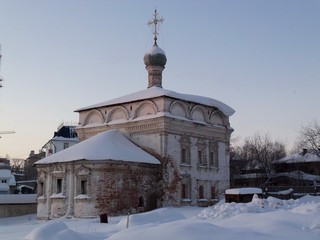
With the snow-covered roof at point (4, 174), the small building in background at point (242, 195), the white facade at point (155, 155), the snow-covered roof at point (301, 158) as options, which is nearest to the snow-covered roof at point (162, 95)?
the white facade at point (155, 155)

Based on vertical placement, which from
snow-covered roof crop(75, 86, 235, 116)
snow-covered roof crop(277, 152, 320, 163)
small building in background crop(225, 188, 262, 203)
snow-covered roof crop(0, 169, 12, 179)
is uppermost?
snow-covered roof crop(75, 86, 235, 116)

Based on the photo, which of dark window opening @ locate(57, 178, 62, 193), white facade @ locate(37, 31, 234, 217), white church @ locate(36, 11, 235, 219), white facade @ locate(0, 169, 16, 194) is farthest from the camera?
white facade @ locate(0, 169, 16, 194)

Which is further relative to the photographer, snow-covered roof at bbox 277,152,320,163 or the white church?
snow-covered roof at bbox 277,152,320,163

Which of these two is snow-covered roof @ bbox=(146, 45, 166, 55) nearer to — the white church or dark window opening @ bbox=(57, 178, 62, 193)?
the white church

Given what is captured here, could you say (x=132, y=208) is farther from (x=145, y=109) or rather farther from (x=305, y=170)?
(x=305, y=170)

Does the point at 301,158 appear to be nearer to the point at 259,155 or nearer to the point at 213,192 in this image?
the point at 259,155

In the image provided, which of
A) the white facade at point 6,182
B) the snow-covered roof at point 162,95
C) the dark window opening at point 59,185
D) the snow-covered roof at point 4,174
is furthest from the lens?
the snow-covered roof at point 4,174

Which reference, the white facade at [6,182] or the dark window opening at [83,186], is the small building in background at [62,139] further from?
the dark window opening at [83,186]

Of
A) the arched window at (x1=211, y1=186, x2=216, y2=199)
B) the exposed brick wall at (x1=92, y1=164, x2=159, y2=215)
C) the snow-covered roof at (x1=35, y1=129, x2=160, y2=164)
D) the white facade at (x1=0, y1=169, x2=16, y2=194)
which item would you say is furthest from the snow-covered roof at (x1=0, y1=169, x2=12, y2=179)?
the exposed brick wall at (x1=92, y1=164, x2=159, y2=215)

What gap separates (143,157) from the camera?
21.2 meters

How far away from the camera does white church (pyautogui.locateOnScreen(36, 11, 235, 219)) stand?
19.8 m

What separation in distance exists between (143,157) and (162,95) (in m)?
3.04

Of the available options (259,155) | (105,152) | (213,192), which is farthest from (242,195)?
(259,155)

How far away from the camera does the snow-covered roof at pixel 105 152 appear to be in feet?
65.2
